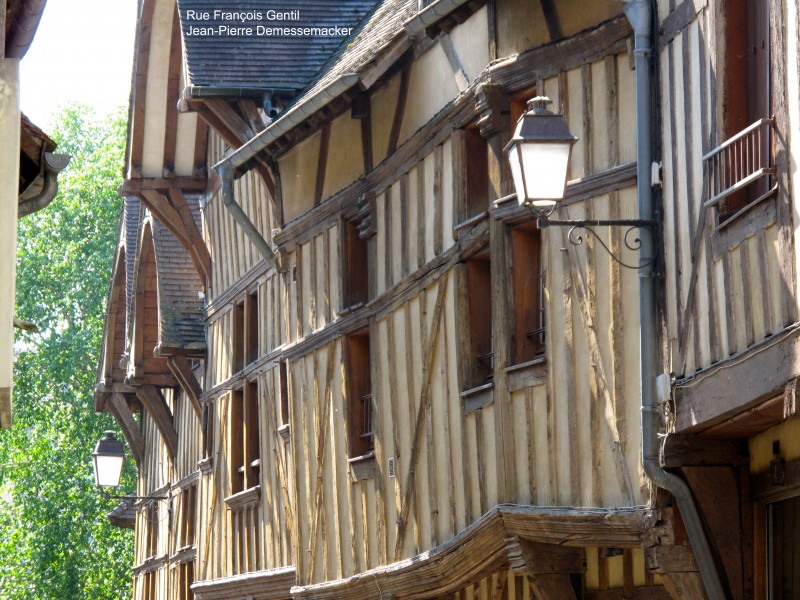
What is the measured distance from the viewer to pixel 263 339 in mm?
15617

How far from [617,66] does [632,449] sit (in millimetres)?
1955

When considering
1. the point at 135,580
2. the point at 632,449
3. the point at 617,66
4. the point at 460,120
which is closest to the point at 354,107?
the point at 460,120

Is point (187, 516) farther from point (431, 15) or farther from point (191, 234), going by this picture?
point (431, 15)

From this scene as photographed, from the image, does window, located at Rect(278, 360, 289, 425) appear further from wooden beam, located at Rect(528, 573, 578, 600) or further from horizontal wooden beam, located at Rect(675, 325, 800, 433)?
horizontal wooden beam, located at Rect(675, 325, 800, 433)

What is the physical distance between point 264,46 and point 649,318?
26.7ft

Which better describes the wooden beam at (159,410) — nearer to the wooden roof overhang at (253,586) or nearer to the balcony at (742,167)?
the wooden roof overhang at (253,586)

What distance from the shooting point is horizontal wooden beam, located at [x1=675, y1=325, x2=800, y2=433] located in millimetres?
5855

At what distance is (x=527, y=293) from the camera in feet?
29.7

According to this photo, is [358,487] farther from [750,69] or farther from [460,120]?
[750,69]

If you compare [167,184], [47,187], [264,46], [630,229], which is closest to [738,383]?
[630,229]

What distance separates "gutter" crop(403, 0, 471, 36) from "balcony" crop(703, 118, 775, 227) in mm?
2983

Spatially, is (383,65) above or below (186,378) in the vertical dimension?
above

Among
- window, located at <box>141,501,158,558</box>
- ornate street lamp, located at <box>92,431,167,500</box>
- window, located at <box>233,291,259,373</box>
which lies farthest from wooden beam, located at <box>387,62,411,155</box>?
window, located at <box>141,501,158,558</box>

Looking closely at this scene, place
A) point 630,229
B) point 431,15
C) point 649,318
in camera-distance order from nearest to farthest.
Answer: point 649,318
point 630,229
point 431,15
